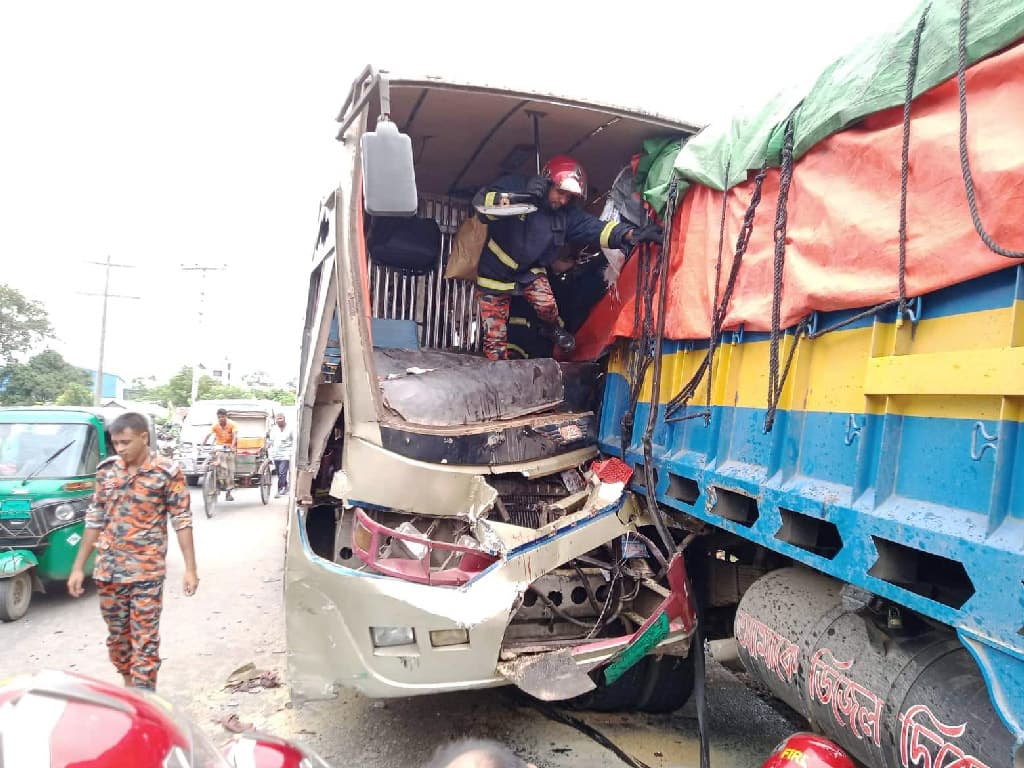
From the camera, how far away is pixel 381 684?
2.79 m

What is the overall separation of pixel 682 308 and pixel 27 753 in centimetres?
275

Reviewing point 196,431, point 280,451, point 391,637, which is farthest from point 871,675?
point 196,431

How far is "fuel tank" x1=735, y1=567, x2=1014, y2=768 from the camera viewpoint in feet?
5.30

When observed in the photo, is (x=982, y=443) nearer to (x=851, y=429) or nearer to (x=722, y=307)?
(x=851, y=429)

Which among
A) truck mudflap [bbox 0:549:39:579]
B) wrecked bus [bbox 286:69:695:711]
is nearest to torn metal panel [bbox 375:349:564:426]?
wrecked bus [bbox 286:69:695:711]

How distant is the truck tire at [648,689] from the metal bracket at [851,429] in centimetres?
189

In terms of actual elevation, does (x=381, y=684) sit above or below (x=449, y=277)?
below

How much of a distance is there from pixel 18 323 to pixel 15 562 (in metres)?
27.5

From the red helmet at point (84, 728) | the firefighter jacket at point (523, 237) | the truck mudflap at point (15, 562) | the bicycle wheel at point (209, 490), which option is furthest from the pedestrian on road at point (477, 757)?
the bicycle wheel at point (209, 490)

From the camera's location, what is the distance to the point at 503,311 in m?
4.68

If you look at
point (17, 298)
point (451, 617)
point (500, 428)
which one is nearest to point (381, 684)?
point (451, 617)

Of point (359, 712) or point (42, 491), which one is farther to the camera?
point (42, 491)

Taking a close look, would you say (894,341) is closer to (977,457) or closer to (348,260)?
(977,457)

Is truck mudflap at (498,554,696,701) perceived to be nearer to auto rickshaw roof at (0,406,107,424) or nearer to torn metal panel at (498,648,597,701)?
torn metal panel at (498,648,597,701)
